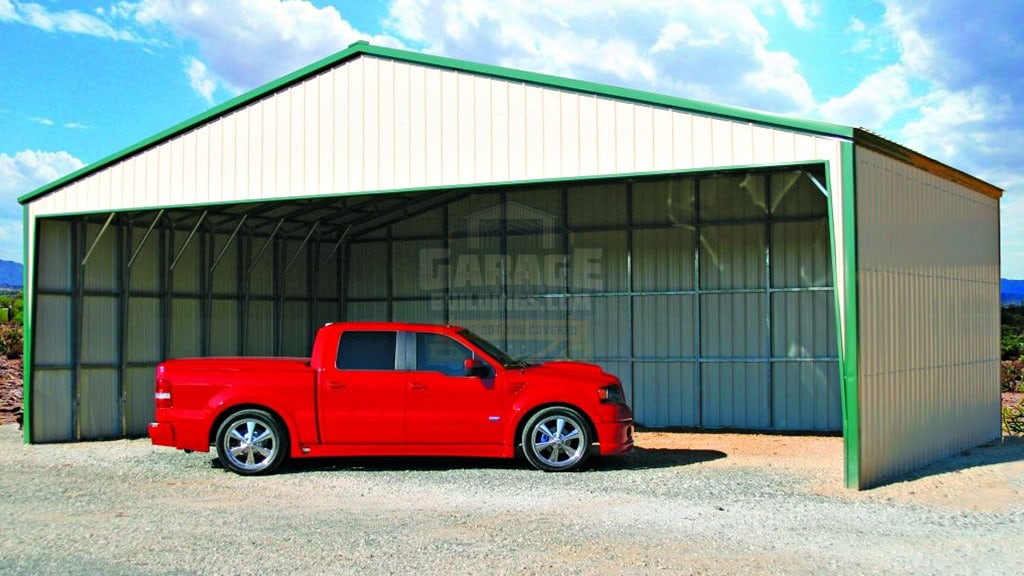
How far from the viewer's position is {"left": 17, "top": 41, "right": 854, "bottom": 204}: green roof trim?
10844 millimetres

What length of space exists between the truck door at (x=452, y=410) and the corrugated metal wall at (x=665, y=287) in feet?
19.2

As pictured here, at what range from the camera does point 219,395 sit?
11508 mm

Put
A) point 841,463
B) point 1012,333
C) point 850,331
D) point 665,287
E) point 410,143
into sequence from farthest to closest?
point 1012,333 → point 665,287 → point 410,143 → point 841,463 → point 850,331

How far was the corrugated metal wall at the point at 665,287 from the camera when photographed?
55.3 ft

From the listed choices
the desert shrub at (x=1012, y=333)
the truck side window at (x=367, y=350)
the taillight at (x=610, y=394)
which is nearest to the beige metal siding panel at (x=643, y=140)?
the taillight at (x=610, y=394)

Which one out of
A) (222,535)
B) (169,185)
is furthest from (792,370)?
(222,535)

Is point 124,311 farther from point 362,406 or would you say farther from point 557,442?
point 557,442

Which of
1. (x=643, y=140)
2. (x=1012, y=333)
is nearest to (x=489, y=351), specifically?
(x=643, y=140)

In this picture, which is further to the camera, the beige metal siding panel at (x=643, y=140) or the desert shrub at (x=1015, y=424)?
the desert shrub at (x=1015, y=424)

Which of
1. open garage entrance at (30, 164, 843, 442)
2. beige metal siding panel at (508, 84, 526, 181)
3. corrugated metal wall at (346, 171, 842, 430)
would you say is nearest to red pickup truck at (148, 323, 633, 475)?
beige metal siding panel at (508, 84, 526, 181)

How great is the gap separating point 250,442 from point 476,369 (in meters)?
2.61

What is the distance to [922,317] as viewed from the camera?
12461 mm

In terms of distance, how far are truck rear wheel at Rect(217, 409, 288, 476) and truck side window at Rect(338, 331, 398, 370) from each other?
100cm

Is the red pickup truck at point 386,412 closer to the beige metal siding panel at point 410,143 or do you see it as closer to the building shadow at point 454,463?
the building shadow at point 454,463
